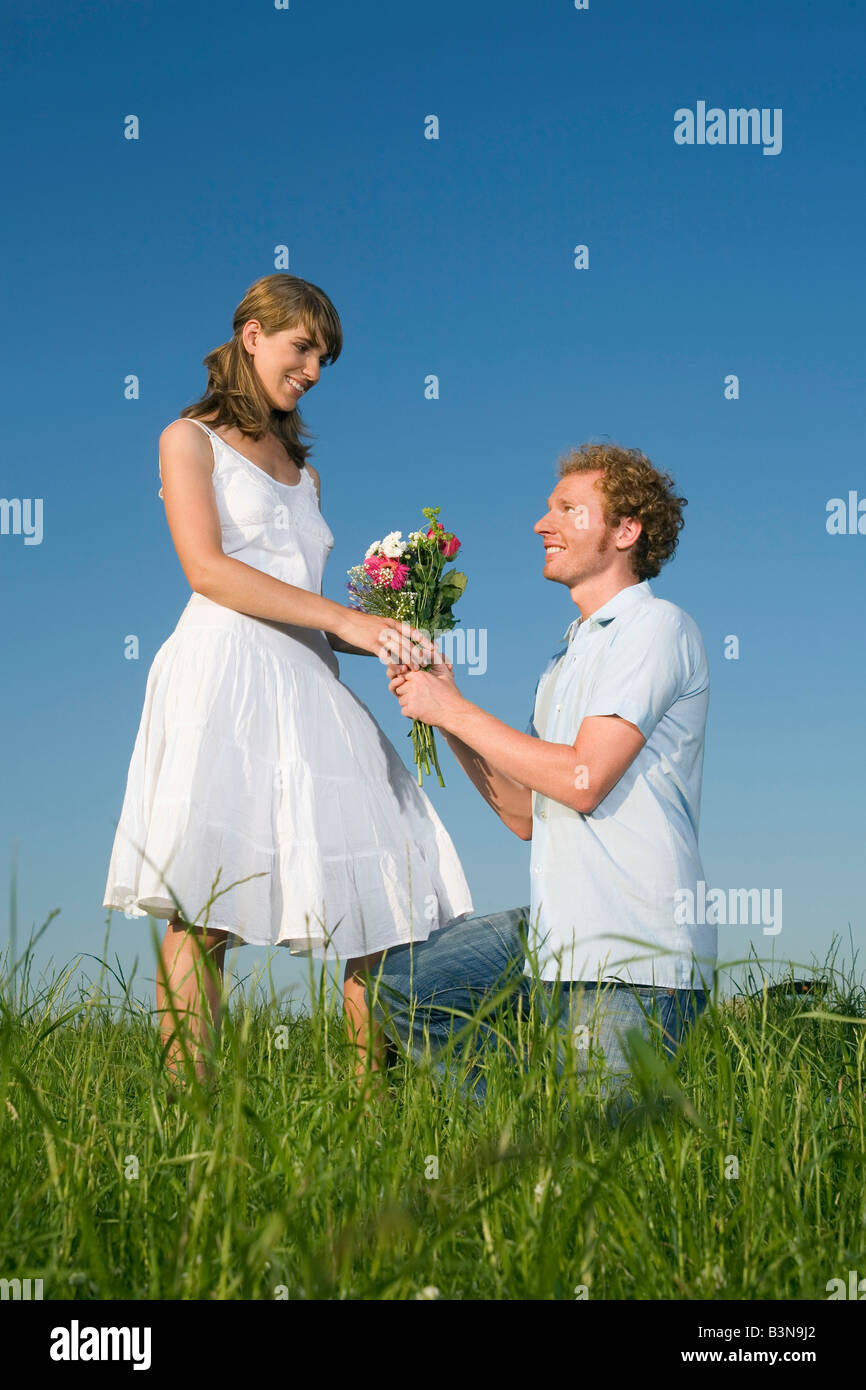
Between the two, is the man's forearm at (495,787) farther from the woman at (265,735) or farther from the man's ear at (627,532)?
the man's ear at (627,532)

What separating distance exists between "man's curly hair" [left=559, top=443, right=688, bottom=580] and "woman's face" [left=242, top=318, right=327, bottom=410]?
0.89m

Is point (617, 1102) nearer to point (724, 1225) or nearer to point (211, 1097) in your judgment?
point (724, 1225)

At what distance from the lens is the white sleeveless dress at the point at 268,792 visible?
10.9ft

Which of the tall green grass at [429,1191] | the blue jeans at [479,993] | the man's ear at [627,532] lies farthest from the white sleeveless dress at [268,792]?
the man's ear at [627,532]

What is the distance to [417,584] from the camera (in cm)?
413

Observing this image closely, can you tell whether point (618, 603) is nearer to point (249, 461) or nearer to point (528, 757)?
point (528, 757)

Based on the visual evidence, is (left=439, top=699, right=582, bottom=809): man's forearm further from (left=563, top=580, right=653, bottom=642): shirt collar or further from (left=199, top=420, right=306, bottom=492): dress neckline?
(left=199, top=420, right=306, bottom=492): dress neckline

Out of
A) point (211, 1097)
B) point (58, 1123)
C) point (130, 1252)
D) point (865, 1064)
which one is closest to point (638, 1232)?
point (130, 1252)

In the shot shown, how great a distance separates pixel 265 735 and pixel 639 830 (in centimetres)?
116

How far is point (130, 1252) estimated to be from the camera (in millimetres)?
1820

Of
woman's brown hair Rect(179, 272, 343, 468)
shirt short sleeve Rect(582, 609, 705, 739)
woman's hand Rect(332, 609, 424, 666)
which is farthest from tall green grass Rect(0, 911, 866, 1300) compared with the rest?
woman's brown hair Rect(179, 272, 343, 468)

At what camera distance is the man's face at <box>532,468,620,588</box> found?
138 inches

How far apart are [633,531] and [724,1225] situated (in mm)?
2156

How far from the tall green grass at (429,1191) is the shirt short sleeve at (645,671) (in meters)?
0.89
